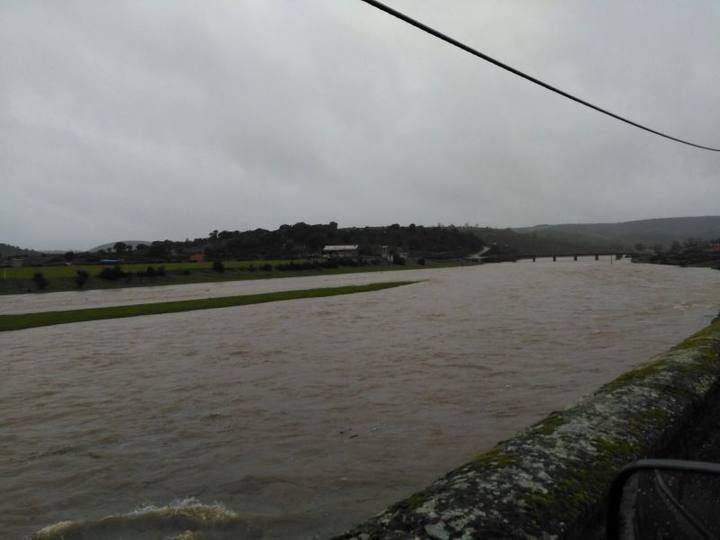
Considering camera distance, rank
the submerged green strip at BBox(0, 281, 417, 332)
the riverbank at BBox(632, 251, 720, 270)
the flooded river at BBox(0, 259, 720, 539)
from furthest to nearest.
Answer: the riverbank at BBox(632, 251, 720, 270) → the submerged green strip at BBox(0, 281, 417, 332) → the flooded river at BBox(0, 259, 720, 539)

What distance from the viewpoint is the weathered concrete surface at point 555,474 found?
6.40 feet

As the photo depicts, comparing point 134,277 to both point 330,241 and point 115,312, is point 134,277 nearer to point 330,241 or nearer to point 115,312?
point 115,312

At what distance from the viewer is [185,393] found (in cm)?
1176

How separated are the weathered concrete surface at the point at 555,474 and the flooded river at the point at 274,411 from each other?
9.84ft

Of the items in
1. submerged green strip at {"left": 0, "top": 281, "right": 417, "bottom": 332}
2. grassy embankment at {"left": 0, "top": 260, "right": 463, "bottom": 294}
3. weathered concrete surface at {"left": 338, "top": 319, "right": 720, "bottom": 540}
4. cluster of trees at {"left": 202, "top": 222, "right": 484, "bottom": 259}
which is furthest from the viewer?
cluster of trees at {"left": 202, "top": 222, "right": 484, "bottom": 259}

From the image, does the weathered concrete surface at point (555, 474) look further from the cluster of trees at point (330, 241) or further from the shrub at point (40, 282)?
the cluster of trees at point (330, 241)

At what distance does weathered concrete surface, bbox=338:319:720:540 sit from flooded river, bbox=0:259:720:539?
9.84 feet

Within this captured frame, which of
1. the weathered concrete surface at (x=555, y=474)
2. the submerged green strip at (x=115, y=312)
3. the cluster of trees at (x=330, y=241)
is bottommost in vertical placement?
the submerged green strip at (x=115, y=312)

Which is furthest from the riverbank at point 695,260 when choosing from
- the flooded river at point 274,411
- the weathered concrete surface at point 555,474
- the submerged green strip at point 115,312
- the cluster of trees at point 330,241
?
the weathered concrete surface at point 555,474

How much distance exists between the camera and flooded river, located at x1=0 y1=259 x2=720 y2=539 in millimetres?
6004

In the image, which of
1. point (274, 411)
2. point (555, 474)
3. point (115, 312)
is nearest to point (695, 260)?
point (115, 312)

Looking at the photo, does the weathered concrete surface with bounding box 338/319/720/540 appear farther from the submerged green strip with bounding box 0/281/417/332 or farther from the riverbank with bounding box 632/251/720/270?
the riverbank with bounding box 632/251/720/270

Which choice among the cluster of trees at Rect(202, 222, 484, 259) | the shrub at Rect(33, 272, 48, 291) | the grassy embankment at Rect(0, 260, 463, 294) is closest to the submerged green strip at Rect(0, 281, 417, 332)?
the shrub at Rect(33, 272, 48, 291)

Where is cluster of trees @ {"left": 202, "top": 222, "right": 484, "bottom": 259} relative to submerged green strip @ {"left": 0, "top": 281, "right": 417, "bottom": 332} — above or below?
above
